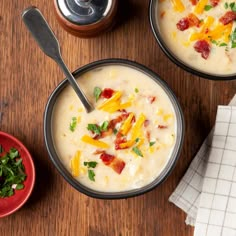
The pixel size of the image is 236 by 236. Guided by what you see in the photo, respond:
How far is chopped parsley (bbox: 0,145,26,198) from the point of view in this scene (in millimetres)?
2318

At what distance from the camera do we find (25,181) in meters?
2.35

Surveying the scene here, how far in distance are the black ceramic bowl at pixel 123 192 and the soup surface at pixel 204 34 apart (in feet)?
0.49

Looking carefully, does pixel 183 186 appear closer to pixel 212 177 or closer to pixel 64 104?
pixel 212 177

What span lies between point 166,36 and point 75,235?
0.78 metres

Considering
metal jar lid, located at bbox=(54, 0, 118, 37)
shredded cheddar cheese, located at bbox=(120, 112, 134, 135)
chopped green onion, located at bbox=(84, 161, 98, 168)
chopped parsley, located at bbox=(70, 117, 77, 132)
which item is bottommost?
chopped green onion, located at bbox=(84, 161, 98, 168)

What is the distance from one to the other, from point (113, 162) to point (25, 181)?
351mm

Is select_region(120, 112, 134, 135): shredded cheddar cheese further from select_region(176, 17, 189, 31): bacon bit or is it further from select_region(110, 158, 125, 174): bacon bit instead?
select_region(176, 17, 189, 31): bacon bit

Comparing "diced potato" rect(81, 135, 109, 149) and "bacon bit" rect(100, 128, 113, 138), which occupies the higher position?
"bacon bit" rect(100, 128, 113, 138)

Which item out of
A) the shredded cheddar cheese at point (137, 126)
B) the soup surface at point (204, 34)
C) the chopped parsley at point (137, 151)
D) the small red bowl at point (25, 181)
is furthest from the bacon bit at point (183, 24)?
the small red bowl at point (25, 181)

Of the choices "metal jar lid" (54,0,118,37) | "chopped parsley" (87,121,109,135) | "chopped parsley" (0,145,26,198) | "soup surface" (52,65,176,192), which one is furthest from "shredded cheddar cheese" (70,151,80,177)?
"metal jar lid" (54,0,118,37)

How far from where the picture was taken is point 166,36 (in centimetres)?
230

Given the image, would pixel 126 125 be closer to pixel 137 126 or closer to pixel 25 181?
pixel 137 126

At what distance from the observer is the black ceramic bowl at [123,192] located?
221cm

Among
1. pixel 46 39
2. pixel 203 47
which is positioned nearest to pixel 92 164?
pixel 46 39
